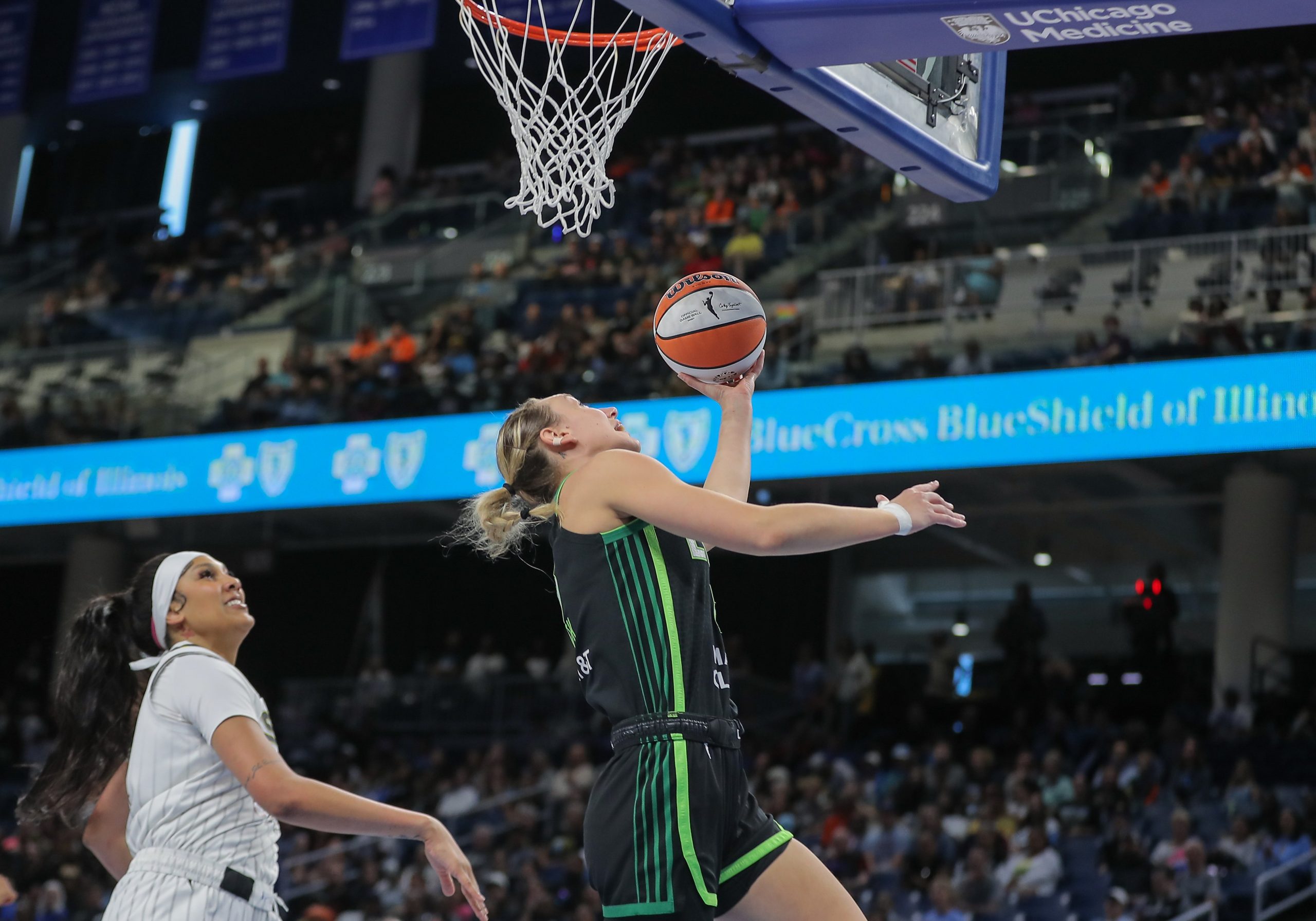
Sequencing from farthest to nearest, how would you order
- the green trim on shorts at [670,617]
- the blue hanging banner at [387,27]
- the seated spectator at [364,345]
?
the blue hanging banner at [387,27], the seated spectator at [364,345], the green trim on shorts at [670,617]

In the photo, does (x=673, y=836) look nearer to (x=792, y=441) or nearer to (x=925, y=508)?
(x=925, y=508)

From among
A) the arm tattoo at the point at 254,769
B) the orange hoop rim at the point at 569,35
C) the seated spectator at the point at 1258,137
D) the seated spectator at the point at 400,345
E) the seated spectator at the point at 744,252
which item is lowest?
the arm tattoo at the point at 254,769

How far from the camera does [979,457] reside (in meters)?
13.1

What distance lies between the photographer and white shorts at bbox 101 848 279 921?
12.0ft

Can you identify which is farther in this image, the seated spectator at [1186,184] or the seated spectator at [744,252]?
the seated spectator at [744,252]

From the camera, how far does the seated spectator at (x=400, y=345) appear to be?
55.7ft

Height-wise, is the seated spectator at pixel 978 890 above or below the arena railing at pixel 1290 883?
below

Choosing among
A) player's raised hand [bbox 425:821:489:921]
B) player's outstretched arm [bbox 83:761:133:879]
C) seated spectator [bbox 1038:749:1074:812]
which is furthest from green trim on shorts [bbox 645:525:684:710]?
seated spectator [bbox 1038:749:1074:812]

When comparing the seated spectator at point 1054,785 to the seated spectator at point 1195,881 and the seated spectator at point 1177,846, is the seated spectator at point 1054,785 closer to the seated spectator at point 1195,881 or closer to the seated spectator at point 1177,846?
the seated spectator at point 1177,846

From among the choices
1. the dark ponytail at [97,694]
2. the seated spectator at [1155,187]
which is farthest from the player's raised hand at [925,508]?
the seated spectator at [1155,187]

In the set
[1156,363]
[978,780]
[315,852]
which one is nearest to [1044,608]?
[978,780]

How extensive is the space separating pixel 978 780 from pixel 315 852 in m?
5.72

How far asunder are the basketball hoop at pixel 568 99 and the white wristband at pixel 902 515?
6.47 ft

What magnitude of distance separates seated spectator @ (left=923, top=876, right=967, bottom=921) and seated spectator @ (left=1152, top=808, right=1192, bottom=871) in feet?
4.66
